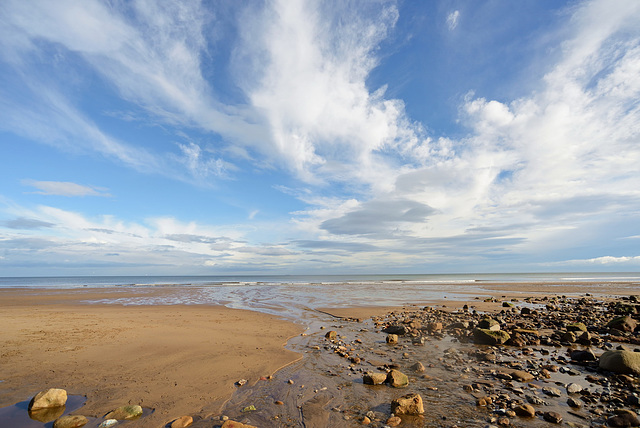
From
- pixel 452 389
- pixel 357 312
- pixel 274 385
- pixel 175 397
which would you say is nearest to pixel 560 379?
pixel 452 389

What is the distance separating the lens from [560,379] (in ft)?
25.3

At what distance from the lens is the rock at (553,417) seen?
551 cm

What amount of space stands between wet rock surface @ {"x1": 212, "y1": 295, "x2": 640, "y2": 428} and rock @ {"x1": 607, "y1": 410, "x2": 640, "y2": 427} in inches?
0.7

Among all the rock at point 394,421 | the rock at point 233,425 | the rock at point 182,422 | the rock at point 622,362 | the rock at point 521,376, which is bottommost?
the rock at point 182,422

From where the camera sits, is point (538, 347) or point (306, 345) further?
point (306, 345)

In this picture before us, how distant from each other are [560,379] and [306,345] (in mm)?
8002

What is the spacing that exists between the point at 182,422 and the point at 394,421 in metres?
4.04

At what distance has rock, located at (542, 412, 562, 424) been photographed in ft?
18.1

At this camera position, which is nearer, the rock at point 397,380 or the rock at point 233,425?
the rock at point 233,425

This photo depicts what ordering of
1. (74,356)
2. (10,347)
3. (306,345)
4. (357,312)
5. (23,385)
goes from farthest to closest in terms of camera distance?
(357,312) → (306,345) → (10,347) → (74,356) → (23,385)

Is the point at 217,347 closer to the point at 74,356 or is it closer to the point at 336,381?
the point at 74,356

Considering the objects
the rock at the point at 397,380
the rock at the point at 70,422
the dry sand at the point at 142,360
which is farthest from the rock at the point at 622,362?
the rock at the point at 70,422

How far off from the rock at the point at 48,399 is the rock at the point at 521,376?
35.5ft

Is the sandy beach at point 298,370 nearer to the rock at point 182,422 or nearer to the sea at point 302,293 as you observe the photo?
the rock at point 182,422
